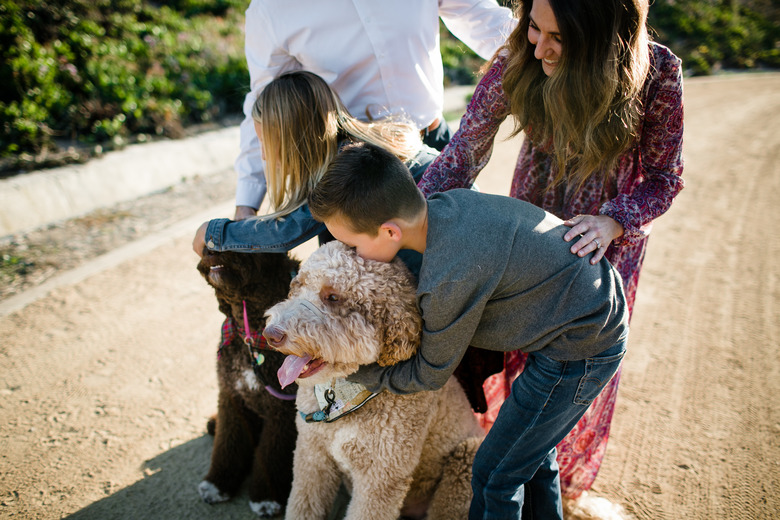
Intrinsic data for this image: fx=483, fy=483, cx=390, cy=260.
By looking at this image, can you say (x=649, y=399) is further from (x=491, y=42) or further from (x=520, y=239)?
(x=491, y=42)

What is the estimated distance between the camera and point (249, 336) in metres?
2.32

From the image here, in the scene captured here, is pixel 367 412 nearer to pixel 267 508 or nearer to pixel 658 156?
pixel 267 508

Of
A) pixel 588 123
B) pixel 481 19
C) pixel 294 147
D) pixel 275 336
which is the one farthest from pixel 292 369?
pixel 481 19

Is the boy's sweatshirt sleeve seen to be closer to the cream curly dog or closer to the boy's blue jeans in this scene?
the cream curly dog

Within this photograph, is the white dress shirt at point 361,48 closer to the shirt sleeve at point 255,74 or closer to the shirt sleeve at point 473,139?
the shirt sleeve at point 255,74

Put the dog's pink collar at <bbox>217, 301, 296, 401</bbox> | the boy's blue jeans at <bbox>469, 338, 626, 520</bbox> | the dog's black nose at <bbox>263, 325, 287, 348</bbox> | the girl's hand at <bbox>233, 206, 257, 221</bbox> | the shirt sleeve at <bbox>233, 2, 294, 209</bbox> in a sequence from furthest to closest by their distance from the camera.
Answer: the girl's hand at <bbox>233, 206, 257, 221</bbox>, the shirt sleeve at <bbox>233, 2, 294, 209</bbox>, the dog's pink collar at <bbox>217, 301, 296, 401</bbox>, the boy's blue jeans at <bbox>469, 338, 626, 520</bbox>, the dog's black nose at <bbox>263, 325, 287, 348</bbox>

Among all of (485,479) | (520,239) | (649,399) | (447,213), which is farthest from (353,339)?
(649,399)

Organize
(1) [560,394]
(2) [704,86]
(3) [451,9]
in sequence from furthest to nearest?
(2) [704,86] < (3) [451,9] < (1) [560,394]

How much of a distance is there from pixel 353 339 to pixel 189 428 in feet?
5.80

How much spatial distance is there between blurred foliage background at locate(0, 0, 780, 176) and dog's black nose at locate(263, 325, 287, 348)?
3.52 m

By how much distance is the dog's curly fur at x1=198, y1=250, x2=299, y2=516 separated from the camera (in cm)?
227

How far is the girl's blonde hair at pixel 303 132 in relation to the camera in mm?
2283

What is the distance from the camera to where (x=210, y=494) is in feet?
8.14

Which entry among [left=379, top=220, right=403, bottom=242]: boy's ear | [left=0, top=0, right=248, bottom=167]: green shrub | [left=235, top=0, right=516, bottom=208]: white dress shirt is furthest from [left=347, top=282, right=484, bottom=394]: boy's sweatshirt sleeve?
[left=0, top=0, right=248, bottom=167]: green shrub
